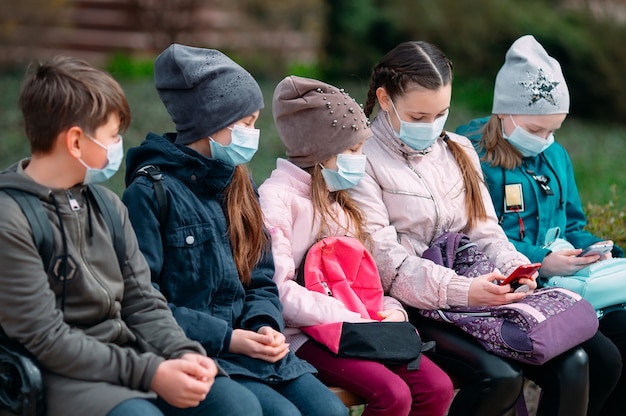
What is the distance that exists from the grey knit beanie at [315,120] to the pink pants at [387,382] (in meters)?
0.81

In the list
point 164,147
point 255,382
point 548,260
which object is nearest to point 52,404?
point 255,382

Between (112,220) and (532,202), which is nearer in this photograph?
(112,220)

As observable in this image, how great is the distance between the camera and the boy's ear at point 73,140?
299 cm

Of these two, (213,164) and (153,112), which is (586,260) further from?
(153,112)

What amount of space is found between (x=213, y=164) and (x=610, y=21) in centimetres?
1178

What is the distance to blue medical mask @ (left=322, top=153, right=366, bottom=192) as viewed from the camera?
402 centimetres

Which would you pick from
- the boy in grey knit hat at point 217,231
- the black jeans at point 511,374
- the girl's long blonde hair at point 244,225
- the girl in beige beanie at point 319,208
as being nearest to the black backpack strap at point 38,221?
the boy in grey knit hat at point 217,231

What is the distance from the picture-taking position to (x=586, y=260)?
440cm

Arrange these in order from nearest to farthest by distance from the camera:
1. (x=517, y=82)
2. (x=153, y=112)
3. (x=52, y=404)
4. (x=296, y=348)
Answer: (x=52, y=404)
(x=296, y=348)
(x=517, y=82)
(x=153, y=112)

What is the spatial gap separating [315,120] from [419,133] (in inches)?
20.4

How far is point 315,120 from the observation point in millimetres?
4023

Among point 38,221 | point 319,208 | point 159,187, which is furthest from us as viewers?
point 319,208

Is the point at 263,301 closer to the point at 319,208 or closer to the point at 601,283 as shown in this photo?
the point at 319,208

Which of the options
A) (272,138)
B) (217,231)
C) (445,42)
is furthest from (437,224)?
(445,42)
